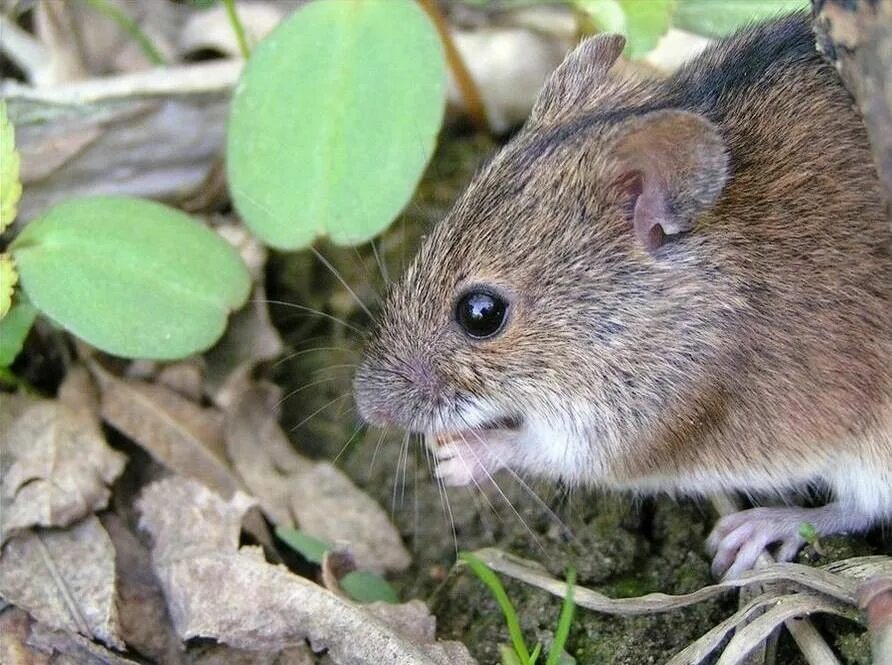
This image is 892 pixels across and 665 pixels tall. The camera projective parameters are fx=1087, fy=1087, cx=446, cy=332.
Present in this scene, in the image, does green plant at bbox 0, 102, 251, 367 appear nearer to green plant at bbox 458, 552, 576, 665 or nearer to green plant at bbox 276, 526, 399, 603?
green plant at bbox 276, 526, 399, 603

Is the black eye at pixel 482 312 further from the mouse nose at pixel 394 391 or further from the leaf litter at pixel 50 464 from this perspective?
the leaf litter at pixel 50 464

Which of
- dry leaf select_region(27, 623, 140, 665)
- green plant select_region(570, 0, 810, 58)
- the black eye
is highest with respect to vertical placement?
green plant select_region(570, 0, 810, 58)

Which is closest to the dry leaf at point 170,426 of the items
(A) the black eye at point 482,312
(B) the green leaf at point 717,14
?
(A) the black eye at point 482,312

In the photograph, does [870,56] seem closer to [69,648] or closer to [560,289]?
[560,289]

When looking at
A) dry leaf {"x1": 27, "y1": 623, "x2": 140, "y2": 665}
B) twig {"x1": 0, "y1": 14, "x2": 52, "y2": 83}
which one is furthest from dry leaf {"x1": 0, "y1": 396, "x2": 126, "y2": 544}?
twig {"x1": 0, "y1": 14, "x2": 52, "y2": 83}

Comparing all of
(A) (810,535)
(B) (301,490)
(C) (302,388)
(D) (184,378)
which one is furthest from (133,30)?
(A) (810,535)

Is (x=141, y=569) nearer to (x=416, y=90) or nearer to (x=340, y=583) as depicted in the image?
(x=340, y=583)

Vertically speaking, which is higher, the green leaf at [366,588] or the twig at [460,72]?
the twig at [460,72]
